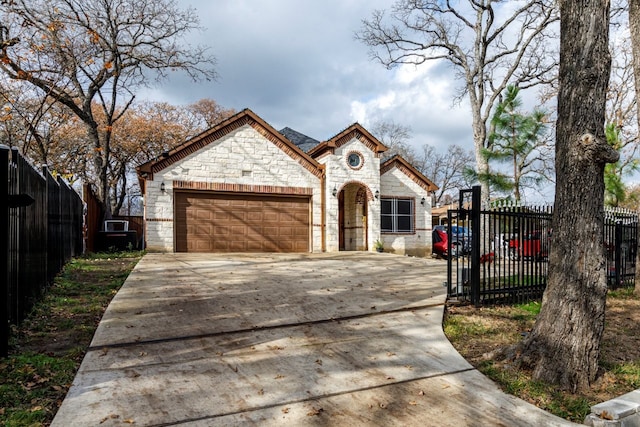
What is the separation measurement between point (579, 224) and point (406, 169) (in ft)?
48.6

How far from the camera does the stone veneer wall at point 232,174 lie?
1413 cm

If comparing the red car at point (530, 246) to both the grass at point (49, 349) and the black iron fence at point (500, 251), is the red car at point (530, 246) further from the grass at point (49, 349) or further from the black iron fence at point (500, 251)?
the grass at point (49, 349)

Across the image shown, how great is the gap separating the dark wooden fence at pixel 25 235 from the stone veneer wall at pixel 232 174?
17.4 feet

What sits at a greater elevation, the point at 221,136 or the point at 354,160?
the point at 221,136

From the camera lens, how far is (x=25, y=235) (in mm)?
5090

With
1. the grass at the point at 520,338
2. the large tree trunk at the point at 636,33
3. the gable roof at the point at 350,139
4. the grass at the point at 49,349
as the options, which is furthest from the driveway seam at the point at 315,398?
the gable roof at the point at 350,139

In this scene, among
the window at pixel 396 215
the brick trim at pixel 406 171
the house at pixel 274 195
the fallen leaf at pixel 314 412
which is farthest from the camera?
the brick trim at pixel 406 171

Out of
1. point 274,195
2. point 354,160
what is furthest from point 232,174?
point 354,160

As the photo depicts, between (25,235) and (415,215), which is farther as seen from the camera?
(415,215)

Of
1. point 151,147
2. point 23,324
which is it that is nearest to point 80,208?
point 23,324

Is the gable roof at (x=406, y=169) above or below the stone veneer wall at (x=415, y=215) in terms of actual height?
above

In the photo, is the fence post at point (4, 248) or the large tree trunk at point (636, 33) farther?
the large tree trunk at point (636, 33)

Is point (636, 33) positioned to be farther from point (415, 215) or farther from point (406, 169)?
point (415, 215)

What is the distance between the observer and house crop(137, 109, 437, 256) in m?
14.5
